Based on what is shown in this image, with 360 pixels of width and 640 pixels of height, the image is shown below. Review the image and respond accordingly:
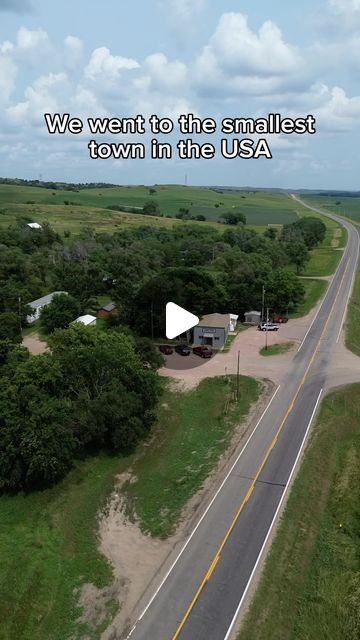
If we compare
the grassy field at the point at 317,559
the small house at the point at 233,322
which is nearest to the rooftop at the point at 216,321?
the small house at the point at 233,322

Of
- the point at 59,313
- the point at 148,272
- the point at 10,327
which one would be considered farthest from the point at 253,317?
the point at 10,327

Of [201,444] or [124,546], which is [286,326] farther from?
[124,546]

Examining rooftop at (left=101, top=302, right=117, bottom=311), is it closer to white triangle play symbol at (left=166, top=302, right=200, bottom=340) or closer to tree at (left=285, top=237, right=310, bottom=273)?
white triangle play symbol at (left=166, top=302, right=200, bottom=340)

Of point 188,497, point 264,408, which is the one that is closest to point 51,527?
point 188,497

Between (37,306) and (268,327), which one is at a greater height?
(37,306)

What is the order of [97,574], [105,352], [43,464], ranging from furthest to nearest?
[105,352] → [43,464] → [97,574]

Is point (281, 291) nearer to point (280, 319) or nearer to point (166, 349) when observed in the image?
point (280, 319)

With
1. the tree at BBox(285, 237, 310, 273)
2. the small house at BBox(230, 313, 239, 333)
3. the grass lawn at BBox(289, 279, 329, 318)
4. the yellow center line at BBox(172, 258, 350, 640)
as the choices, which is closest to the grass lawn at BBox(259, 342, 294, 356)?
the yellow center line at BBox(172, 258, 350, 640)
